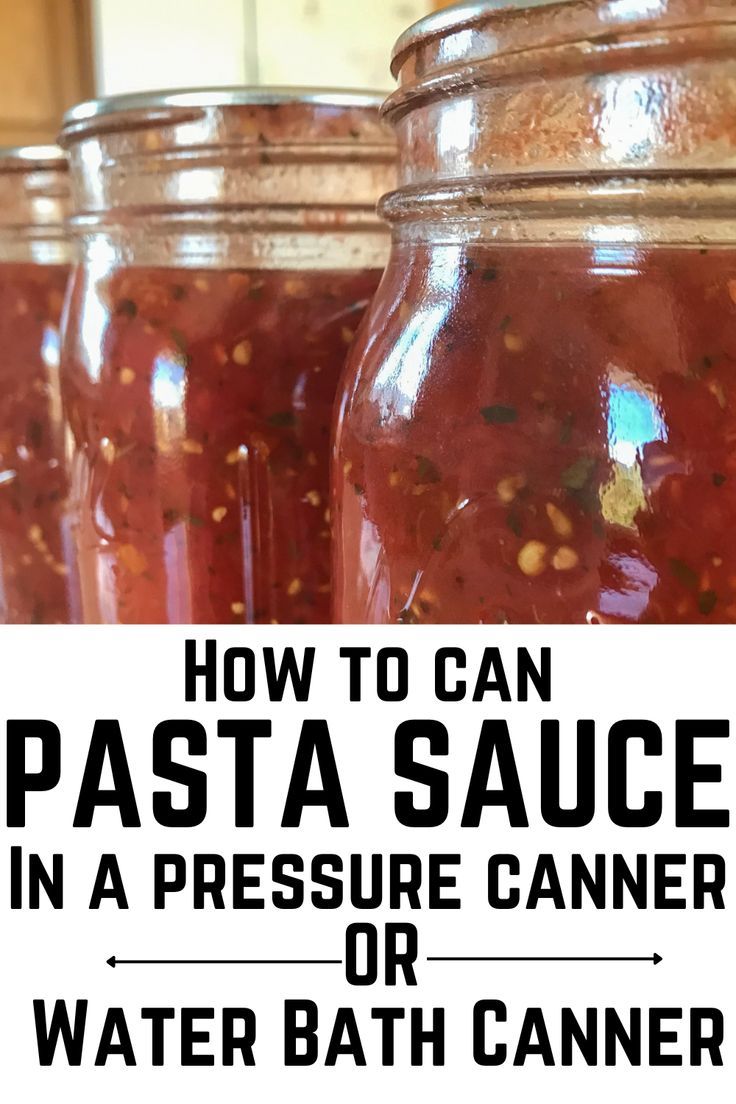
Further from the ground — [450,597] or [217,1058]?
[450,597]

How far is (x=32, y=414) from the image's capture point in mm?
919

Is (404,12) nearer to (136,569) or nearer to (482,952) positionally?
(136,569)

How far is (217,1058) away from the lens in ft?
1.77

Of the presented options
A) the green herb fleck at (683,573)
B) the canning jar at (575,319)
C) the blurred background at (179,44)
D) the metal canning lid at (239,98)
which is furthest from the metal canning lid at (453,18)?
the blurred background at (179,44)

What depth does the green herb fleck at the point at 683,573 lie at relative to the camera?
44 cm

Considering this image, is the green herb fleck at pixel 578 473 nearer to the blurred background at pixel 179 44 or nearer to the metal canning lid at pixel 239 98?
the metal canning lid at pixel 239 98

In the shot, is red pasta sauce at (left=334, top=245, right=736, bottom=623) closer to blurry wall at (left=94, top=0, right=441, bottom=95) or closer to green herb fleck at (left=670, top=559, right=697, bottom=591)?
green herb fleck at (left=670, top=559, right=697, bottom=591)

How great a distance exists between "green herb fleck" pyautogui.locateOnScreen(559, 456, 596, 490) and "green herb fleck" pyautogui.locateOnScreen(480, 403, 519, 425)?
0.11 ft

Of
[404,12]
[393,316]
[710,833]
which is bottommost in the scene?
[710,833]

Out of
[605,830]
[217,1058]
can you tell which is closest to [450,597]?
[605,830]

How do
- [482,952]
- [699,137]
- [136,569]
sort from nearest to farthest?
[699,137], [482,952], [136,569]

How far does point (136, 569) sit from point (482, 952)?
1.17 feet

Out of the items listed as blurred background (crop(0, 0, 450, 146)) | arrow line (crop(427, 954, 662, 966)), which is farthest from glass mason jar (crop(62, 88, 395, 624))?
blurred background (crop(0, 0, 450, 146))

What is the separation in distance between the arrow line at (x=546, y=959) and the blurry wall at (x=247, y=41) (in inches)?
40.6
